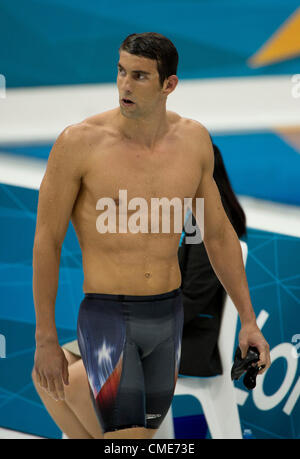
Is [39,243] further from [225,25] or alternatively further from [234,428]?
[225,25]

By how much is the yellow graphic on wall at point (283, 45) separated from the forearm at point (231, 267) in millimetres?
1378

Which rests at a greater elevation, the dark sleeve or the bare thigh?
the dark sleeve

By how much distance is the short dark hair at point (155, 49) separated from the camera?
2146mm

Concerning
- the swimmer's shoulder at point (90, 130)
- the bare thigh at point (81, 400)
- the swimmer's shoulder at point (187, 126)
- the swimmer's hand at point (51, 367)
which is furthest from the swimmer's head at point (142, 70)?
the bare thigh at point (81, 400)

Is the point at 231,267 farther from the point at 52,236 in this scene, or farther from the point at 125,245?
the point at 52,236

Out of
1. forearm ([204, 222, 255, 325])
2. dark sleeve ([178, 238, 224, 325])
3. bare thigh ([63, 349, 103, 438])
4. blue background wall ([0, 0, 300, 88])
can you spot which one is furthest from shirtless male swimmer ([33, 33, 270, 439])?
blue background wall ([0, 0, 300, 88])

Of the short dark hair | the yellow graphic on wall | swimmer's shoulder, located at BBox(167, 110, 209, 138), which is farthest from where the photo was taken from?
the yellow graphic on wall

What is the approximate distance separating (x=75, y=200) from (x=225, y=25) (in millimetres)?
1708

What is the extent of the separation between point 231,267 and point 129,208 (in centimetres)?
46

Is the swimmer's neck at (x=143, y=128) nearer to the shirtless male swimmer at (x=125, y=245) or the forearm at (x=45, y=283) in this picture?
the shirtless male swimmer at (x=125, y=245)

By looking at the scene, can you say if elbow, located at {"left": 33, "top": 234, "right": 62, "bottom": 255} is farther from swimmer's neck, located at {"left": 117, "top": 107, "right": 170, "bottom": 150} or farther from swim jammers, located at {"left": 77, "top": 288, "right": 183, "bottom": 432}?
swimmer's neck, located at {"left": 117, "top": 107, "right": 170, "bottom": 150}

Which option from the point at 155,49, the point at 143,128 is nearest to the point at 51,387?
the point at 143,128

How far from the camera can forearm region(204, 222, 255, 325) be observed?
252 centimetres

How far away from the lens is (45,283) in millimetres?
2230
